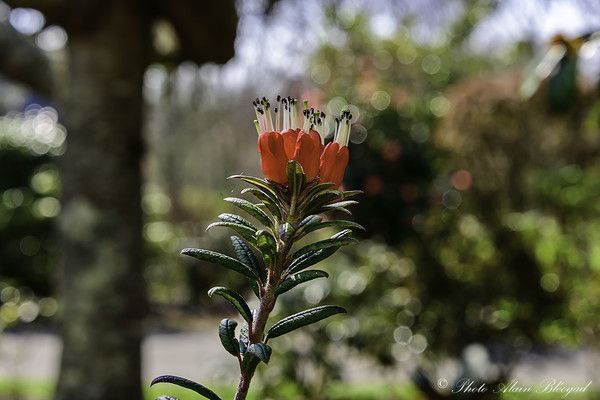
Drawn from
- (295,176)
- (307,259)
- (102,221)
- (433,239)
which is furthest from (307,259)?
(433,239)

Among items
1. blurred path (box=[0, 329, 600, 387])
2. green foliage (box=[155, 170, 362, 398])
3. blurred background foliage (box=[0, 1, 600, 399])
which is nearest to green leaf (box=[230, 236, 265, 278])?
green foliage (box=[155, 170, 362, 398])

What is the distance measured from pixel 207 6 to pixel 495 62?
13431 millimetres

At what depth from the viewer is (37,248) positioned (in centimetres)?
1144

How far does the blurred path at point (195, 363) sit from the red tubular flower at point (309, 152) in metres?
3.64

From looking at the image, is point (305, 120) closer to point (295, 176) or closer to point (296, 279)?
point (295, 176)

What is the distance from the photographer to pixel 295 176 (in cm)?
91

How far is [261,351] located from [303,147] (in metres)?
0.23

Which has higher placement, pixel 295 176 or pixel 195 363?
pixel 295 176

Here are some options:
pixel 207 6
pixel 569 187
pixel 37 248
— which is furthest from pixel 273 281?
pixel 37 248

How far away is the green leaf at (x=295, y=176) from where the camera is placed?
90cm

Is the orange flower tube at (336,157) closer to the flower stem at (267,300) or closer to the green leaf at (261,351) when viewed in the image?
the flower stem at (267,300)

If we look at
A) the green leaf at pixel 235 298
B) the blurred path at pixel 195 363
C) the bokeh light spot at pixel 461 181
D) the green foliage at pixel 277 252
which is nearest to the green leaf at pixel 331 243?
the green foliage at pixel 277 252

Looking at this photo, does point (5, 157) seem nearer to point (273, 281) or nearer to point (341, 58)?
Answer: point (341, 58)

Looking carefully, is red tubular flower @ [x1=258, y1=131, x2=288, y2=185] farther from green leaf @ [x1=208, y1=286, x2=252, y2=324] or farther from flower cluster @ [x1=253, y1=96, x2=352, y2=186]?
green leaf @ [x1=208, y1=286, x2=252, y2=324]
